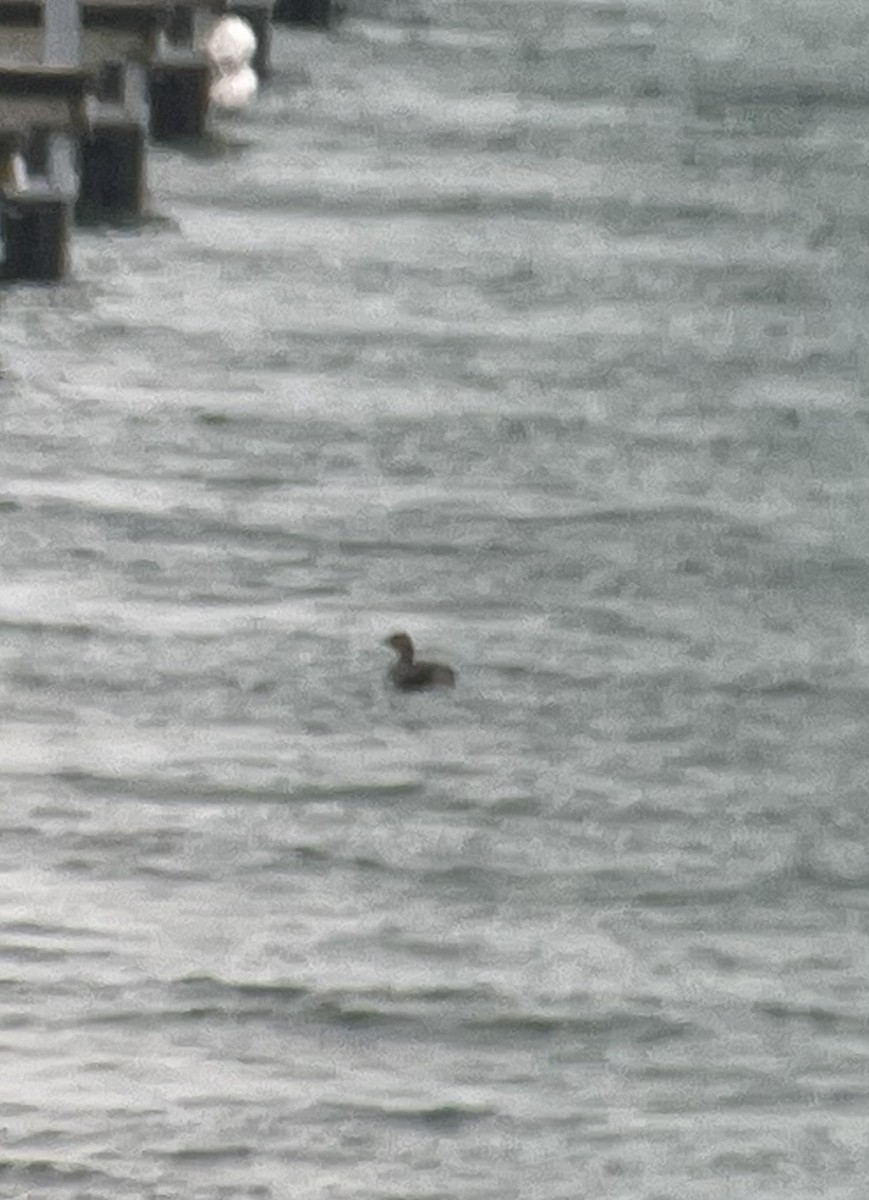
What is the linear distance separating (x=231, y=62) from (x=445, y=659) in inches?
93.4

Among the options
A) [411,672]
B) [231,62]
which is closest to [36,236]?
[231,62]

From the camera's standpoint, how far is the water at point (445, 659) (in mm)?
5371

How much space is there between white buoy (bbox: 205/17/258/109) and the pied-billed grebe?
2.37 m

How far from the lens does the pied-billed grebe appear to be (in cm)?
623

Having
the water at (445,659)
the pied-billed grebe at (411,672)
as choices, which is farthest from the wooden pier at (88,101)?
the pied-billed grebe at (411,672)

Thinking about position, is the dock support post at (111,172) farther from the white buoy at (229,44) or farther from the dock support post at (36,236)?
the white buoy at (229,44)

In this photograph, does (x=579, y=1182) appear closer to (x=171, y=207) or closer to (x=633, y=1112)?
(x=633, y=1112)

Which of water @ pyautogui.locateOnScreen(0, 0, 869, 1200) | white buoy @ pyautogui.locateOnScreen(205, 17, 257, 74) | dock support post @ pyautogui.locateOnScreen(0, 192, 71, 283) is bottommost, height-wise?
water @ pyautogui.locateOnScreen(0, 0, 869, 1200)

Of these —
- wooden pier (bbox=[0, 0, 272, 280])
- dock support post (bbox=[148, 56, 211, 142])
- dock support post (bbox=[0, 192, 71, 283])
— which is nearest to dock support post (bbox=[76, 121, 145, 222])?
wooden pier (bbox=[0, 0, 272, 280])

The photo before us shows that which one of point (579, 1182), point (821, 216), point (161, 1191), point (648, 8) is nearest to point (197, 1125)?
point (161, 1191)

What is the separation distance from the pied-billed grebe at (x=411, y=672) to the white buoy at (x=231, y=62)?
2.37 metres

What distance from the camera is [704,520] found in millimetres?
6938

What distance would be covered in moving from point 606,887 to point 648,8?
4347 mm

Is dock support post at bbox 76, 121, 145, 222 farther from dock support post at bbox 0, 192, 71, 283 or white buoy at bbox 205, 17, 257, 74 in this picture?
white buoy at bbox 205, 17, 257, 74
